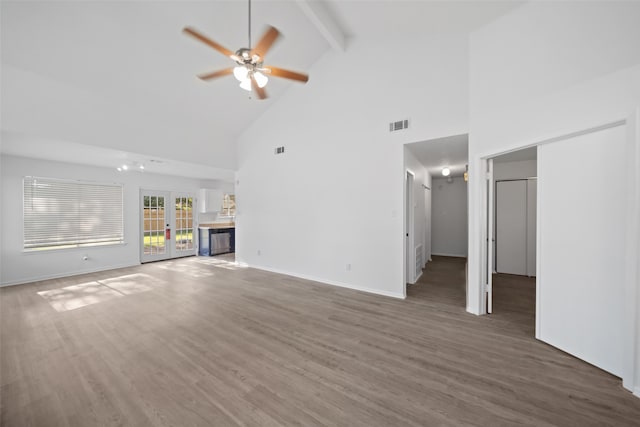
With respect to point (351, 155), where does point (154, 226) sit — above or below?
below

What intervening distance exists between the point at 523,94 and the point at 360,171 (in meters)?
2.31

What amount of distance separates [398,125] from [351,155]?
0.94 m

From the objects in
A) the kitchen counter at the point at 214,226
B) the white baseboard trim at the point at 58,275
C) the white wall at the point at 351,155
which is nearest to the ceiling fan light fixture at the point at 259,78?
the white wall at the point at 351,155

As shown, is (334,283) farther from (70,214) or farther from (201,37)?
(70,214)

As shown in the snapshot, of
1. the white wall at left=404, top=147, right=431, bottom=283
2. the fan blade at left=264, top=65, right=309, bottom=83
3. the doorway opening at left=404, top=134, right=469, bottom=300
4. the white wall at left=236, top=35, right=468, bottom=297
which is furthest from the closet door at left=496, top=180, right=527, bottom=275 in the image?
the fan blade at left=264, top=65, right=309, bottom=83

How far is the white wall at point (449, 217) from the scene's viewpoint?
7.06 meters

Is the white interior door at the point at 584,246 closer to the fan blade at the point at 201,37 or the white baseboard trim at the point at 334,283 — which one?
the white baseboard trim at the point at 334,283

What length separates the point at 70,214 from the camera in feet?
17.3

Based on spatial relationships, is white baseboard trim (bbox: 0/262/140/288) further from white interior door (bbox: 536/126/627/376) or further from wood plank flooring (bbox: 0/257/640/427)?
white interior door (bbox: 536/126/627/376)

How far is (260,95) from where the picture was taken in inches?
115

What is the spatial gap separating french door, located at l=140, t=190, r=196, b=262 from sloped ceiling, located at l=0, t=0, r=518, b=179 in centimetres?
192

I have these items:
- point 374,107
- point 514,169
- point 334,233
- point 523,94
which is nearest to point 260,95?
point 374,107

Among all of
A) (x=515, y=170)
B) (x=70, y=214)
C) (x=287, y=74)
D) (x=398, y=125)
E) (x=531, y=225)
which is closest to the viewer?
(x=287, y=74)

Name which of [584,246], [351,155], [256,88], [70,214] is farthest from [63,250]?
[584,246]
